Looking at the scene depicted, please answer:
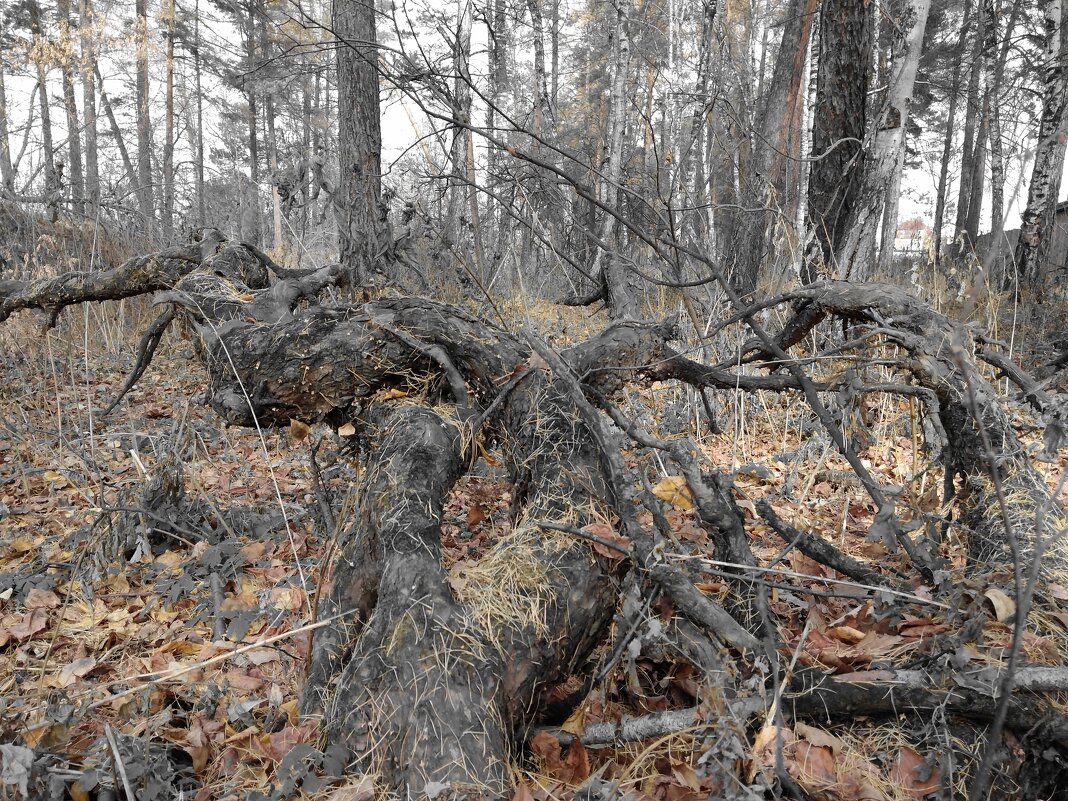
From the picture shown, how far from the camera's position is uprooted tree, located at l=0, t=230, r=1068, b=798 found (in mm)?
1282

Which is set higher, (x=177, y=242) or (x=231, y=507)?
(x=177, y=242)

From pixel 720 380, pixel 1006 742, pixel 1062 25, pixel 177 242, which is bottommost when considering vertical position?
pixel 1006 742

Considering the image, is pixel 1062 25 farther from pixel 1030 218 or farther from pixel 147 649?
pixel 147 649

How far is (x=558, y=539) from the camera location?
168 centimetres

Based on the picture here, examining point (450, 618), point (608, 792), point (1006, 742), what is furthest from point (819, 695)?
point (450, 618)

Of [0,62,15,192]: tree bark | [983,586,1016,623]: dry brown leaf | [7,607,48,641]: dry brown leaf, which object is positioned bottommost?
[7,607,48,641]: dry brown leaf

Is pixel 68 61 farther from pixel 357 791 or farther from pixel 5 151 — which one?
pixel 357 791

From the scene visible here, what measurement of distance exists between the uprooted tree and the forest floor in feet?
0.25

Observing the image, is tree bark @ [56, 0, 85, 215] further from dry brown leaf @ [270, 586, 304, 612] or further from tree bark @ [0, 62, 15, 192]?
dry brown leaf @ [270, 586, 304, 612]

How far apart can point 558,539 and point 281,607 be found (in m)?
1.06

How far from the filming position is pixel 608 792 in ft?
4.03

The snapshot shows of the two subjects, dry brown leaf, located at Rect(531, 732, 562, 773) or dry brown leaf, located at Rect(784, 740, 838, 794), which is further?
dry brown leaf, located at Rect(531, 732, 562, 773)

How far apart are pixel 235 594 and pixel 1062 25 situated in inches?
372

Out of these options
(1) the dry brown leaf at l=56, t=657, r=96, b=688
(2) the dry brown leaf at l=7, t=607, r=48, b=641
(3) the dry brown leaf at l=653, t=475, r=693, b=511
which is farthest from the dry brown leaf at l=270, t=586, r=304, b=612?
(3) the dry brown leaf at l=653, t=475, r=693, b=511
